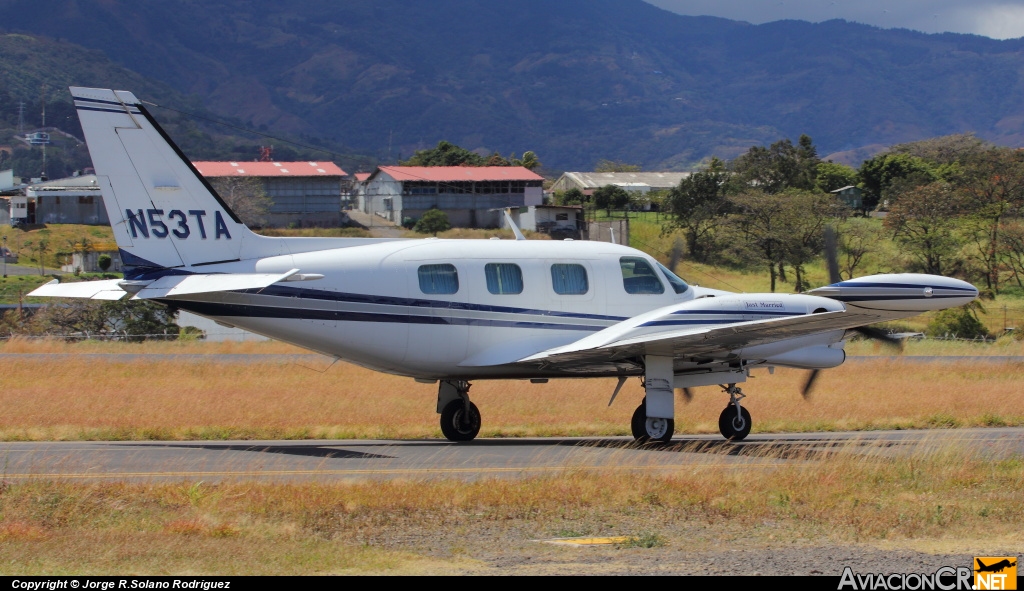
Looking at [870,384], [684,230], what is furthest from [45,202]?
[870,384]

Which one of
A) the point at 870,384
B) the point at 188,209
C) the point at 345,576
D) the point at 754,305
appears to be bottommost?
the point at 870,384

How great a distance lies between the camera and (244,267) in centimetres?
1903

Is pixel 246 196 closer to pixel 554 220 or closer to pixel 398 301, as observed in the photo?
pixel 554 220

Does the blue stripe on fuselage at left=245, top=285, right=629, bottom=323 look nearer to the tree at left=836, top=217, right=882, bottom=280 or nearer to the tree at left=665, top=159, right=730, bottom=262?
the tree at left=836, top=217, right=882, bottom=280

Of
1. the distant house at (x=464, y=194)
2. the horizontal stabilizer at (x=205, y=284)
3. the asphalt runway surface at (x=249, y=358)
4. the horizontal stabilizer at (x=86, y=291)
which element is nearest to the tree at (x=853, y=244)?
the asphalt runway surface at (x=249, y=358)

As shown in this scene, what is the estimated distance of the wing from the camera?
1817 centimetres

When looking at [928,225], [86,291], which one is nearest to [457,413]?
[86,291]

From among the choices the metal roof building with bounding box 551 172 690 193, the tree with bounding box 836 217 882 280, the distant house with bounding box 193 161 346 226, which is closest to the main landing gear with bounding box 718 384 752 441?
the tree with bounding box 836 217 882 280

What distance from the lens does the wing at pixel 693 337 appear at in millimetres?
18172

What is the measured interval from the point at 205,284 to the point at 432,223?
7974 cm

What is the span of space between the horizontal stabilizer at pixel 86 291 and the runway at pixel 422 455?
105 inches

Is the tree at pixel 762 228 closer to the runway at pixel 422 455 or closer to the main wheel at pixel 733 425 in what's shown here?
the main wheel at pixel 733 425

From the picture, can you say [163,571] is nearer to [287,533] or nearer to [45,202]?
[287,533]

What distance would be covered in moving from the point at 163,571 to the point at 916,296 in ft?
45.3
